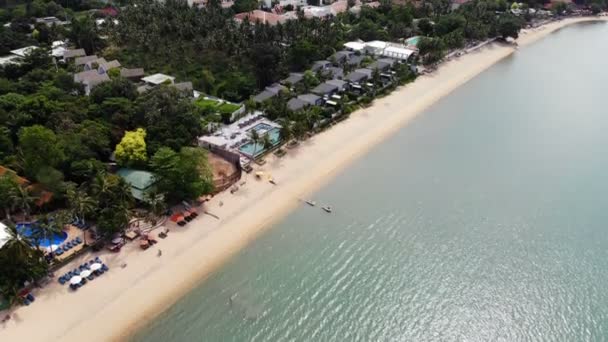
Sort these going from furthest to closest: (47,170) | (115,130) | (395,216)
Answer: (115,130) → (395,216) → (47,170)

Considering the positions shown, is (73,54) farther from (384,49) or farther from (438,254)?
(438,254)

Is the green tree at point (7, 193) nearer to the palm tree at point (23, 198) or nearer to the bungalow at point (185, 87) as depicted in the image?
the palm tree at point (23, 198)

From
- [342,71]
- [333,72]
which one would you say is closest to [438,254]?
[333,72]

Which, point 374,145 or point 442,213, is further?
point 374,145

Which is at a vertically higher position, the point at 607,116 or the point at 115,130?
the point at 115,130

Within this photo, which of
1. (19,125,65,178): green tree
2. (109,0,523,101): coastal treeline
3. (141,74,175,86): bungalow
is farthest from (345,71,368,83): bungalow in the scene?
(19,125,65,178): green tree

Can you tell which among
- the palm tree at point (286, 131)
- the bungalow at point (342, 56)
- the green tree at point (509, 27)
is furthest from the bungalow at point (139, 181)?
the green tree at point (509, 27)

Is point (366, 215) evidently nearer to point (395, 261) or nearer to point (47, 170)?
point (395, 261)

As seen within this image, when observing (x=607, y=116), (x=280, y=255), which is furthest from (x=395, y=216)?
(x=607, y=116)
